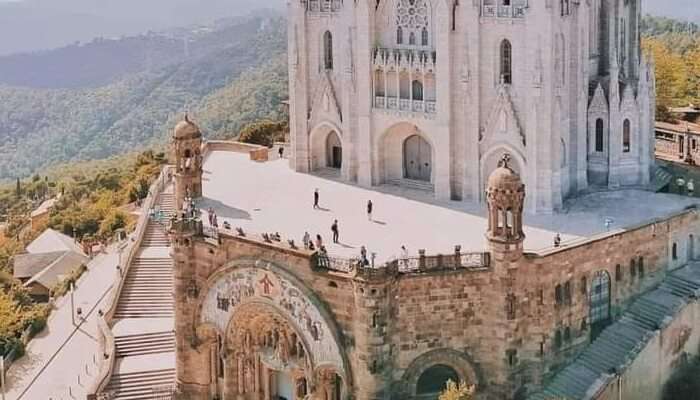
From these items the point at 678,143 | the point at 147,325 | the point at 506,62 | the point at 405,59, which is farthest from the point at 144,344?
the point at 678,143

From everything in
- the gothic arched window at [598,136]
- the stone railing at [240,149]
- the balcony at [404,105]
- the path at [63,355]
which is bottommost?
the path at [63,355]

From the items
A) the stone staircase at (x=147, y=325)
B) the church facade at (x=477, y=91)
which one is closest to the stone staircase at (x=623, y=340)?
the church facade at (x=477, y=91)

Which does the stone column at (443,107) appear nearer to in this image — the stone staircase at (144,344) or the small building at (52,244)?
the stone staircase at (144,344)

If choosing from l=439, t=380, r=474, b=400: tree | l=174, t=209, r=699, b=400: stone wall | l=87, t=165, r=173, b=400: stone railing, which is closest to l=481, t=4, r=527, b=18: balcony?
l=174, t=209, r=699, b=400: stone wall

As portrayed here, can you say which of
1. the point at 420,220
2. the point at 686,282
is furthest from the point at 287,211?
the point at 686,282

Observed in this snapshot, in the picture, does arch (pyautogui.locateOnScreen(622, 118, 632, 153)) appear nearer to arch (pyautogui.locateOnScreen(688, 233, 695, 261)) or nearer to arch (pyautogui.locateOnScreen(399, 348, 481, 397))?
arch (pyautogui.locateOnScreen(688, 233, 695, 261))

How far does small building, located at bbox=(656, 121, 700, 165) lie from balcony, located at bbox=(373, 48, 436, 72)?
12.2m

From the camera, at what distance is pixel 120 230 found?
59.2 meters

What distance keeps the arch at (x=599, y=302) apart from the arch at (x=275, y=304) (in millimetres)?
8487

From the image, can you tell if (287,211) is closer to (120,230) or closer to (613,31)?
(613,31)

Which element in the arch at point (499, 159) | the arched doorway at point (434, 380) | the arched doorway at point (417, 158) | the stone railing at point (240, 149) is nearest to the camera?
the arched doorway at point (434, 380)

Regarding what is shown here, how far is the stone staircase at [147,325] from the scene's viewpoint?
125 feet

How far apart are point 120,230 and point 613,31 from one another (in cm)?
3013

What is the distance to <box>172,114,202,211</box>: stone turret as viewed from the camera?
42250mm
